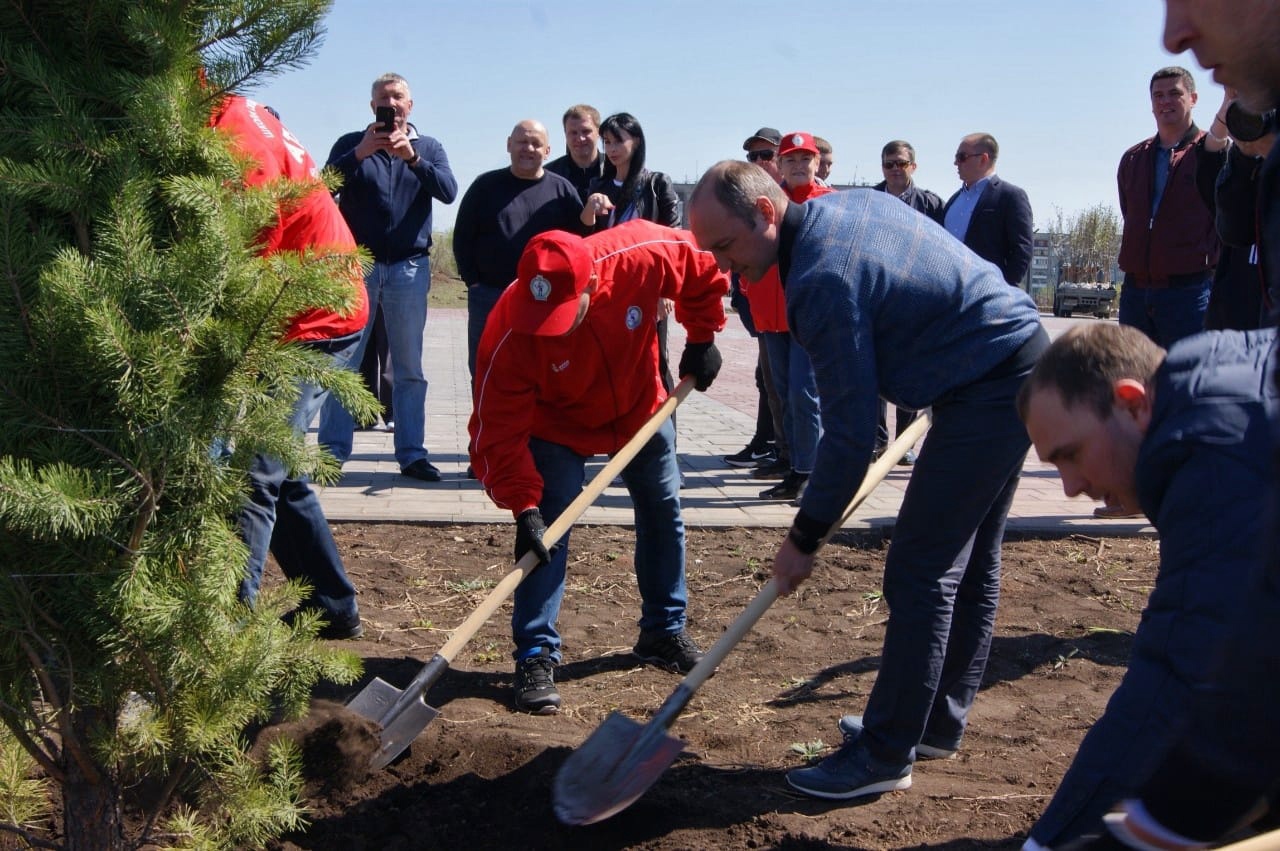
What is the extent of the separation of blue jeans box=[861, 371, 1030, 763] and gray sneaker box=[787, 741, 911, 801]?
0.04 m

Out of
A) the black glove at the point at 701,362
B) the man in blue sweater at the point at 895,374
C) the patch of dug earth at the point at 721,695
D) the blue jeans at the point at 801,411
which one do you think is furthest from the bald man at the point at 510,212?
the man in blue sweater at the point at 895,374

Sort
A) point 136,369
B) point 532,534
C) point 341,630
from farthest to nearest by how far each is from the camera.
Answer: point 341,630 → point 532,534 → point 136,369

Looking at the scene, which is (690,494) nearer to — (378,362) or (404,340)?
(404,340)

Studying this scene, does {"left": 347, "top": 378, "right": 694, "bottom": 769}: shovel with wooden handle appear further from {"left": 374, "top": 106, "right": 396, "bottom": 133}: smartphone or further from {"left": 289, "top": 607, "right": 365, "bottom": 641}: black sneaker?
{"left": 374, "top": 106, "right": 396, "bottom": 133}: smartphone

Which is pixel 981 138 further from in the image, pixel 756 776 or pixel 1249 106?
pixel 1249 106

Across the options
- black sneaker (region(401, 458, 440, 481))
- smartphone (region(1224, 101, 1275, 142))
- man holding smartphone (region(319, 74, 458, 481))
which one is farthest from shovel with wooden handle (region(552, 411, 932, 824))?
black sneaker (region(401, 458, 440, 481))

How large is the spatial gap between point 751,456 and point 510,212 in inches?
102

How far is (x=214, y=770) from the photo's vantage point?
2.77m

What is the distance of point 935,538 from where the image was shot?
10.9ft

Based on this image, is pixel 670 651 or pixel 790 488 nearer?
pixel 670 651

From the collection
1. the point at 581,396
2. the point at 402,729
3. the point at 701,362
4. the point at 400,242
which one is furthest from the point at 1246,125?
the point at 400,242

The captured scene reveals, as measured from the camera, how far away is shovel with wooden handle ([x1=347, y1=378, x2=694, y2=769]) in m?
3.58

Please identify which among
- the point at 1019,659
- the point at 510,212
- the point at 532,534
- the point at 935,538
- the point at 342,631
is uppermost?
the point at 510,212

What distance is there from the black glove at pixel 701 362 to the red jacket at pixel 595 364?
0.14ft
